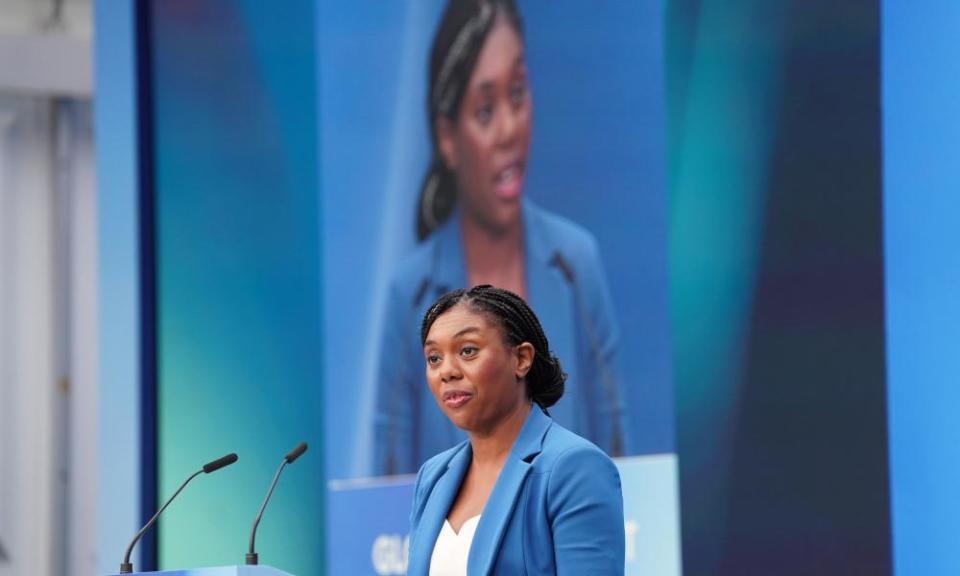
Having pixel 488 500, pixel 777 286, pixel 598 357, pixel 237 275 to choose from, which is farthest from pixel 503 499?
pixel 237 275

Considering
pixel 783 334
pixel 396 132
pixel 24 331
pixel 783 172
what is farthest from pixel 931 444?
pixel 24 331

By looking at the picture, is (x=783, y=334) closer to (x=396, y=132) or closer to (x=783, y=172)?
(x=783, y=172)

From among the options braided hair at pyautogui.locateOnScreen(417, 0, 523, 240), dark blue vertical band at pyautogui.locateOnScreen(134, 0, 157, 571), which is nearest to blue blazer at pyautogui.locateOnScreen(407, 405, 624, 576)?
braided hair at pyautogui.locateOnScreen(417, 0, 523, 240)

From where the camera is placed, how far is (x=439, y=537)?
2.24 meters

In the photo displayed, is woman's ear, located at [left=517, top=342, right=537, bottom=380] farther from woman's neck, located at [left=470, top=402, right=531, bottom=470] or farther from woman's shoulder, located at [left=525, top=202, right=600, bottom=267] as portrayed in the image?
woman's shoulder, located at [left=525, top=202, right=600, bottom=267]

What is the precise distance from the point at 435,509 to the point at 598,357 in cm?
254

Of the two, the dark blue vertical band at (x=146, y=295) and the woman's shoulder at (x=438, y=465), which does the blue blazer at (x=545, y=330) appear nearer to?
the dark blue vertical band at (x=146, y=295)

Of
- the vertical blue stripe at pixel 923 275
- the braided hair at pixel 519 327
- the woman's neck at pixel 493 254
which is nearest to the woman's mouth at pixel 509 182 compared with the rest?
the woman's neck at pixel 493 254

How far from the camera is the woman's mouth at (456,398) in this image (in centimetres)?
221

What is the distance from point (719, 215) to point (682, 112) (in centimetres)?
38

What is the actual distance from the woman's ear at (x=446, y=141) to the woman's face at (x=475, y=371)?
271 cm

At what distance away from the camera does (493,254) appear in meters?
4.92

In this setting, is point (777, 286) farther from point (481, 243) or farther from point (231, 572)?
point (231, 572)

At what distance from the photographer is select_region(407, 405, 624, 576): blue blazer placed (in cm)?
208
